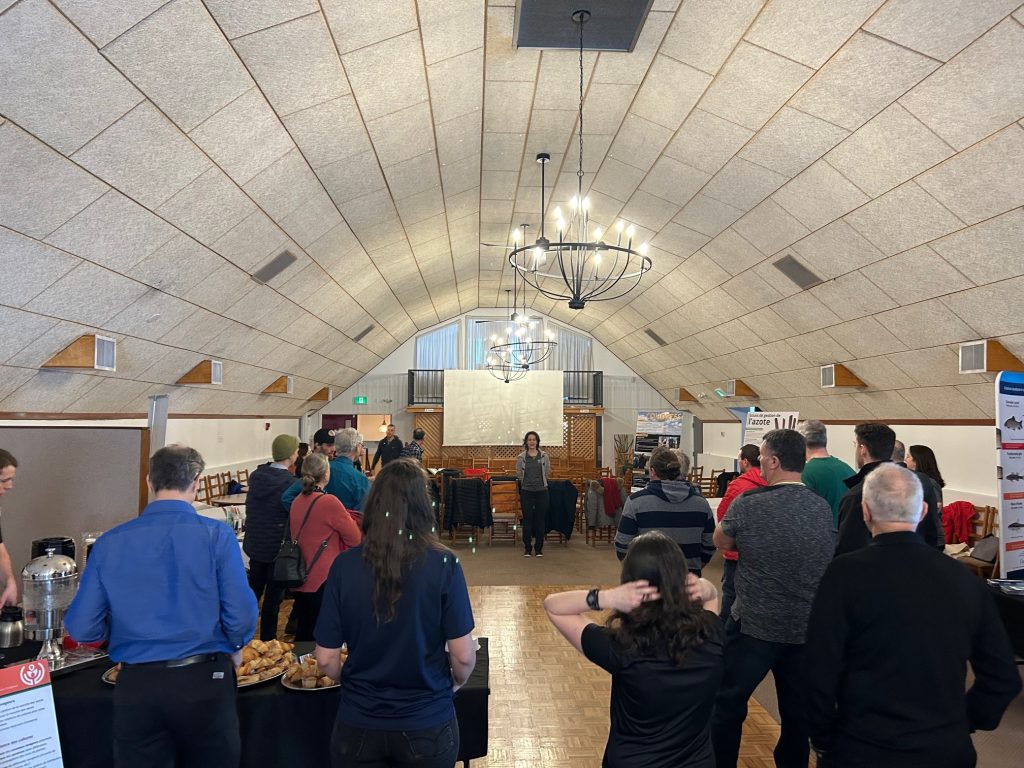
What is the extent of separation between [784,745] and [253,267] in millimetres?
5504

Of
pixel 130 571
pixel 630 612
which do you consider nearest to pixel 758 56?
pixel 630 612

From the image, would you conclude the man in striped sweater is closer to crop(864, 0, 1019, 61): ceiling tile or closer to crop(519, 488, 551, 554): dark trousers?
crop(864, 0, 1019, 61): ceiling tile

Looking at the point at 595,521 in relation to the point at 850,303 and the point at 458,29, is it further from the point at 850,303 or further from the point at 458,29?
the point at 458,29

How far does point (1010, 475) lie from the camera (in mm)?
4324

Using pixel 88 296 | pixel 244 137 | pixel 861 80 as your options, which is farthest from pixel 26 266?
pixel 861 80

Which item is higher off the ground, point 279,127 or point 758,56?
point 758,56

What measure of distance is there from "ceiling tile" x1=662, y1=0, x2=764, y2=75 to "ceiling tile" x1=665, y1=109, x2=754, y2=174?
0.63 m

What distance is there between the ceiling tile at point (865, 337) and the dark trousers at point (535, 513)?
3675 mm

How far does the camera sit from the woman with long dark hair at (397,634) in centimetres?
177

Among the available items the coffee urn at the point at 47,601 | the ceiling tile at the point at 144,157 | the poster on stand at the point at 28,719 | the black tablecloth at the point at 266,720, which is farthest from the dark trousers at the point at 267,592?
the ceiling tile at the point at 144,157

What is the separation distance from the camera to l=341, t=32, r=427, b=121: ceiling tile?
13.4 ft

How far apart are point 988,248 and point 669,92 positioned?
8.11ft

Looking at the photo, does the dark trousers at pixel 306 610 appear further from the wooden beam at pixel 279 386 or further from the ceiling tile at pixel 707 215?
the wooden beam at pixel 279 386

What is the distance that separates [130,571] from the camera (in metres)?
1.94
